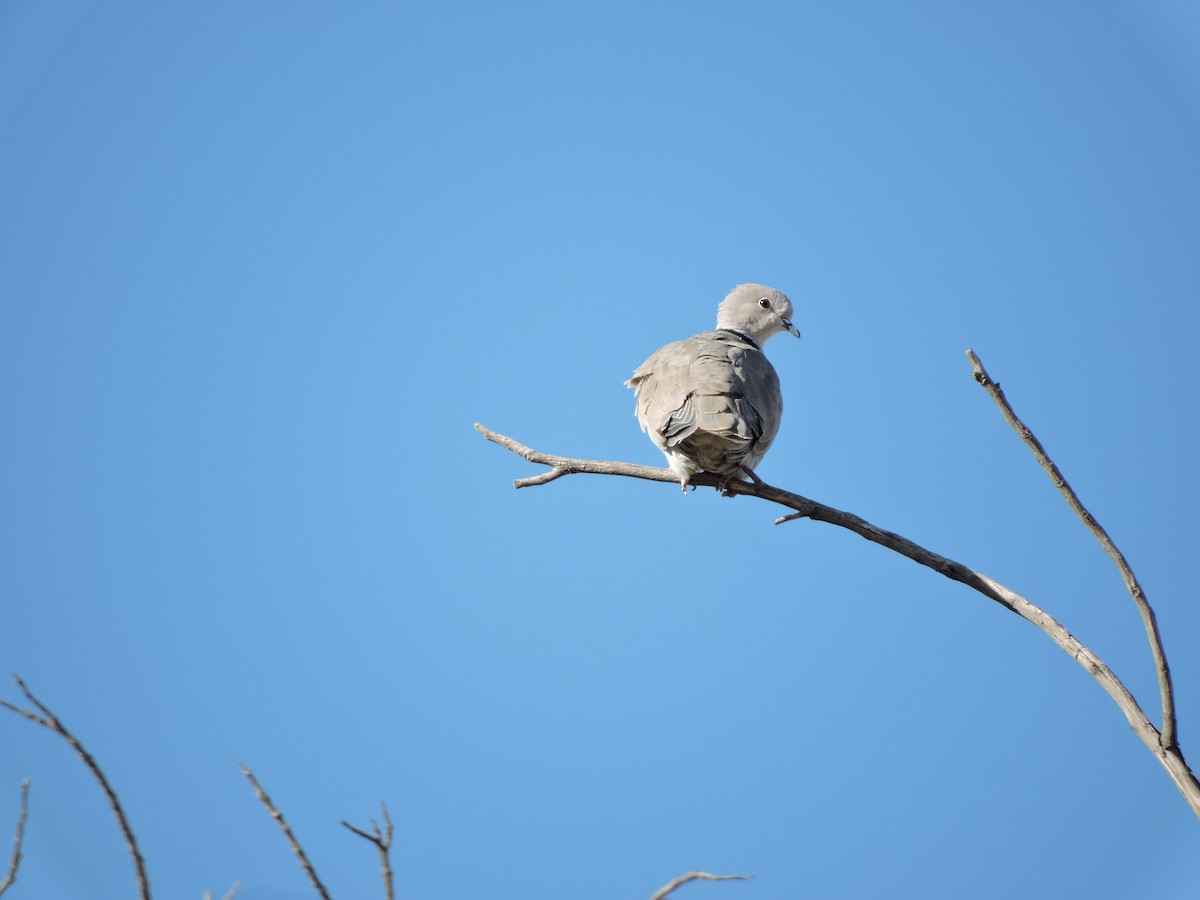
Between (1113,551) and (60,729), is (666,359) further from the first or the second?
(60,729)

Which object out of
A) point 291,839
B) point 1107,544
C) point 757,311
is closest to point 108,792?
point 291,839

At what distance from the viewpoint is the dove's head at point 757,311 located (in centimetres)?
1030

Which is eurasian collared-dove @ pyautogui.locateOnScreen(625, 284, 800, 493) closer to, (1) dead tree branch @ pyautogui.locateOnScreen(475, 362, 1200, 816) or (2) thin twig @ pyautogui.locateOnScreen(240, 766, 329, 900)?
(1) dead tree branch @ pyautogui.locateOnScreen(475, 362, 1200, 816)

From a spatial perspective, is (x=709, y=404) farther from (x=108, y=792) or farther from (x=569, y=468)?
(x=108, y=792)

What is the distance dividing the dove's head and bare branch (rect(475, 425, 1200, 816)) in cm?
386

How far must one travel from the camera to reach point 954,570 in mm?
4586

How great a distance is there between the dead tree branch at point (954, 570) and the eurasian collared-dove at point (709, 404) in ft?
0.62

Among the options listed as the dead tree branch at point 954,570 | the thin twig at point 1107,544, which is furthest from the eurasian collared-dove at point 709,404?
the thin twig at point 1107,544

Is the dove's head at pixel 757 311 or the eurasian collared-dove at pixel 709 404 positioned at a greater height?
the dove's head at pixel 757 311

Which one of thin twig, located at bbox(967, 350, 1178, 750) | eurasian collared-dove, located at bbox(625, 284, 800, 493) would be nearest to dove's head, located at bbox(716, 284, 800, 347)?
eurasian collared-dove, located at bbox(625, 284, 800, 493)

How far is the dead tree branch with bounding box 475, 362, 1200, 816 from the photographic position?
3.51 meters

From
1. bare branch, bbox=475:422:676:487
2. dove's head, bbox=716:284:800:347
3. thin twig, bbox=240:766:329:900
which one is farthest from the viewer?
A: dove's head, bbox=716:284:800:347

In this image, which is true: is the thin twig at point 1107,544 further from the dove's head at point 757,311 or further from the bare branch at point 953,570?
the dove's head at point 757,311

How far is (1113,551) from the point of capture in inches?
142
